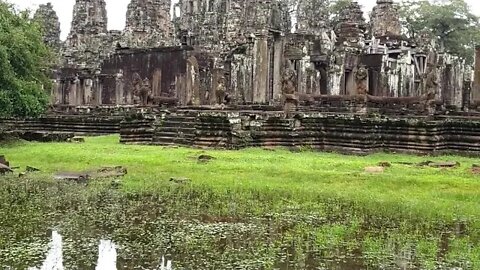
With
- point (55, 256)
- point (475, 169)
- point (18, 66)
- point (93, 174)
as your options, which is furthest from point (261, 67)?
point (55, 256)

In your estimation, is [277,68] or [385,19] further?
[385,19]

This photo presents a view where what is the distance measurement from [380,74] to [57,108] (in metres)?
15.5

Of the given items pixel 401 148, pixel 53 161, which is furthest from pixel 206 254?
pixel 401 148

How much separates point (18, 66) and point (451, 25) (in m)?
46.7

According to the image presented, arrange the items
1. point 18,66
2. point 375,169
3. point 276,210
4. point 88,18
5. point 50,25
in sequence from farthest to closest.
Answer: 1. point 50,25
2. point 88,18
3. point 18,66
4. point 375,169
5. point 276,210

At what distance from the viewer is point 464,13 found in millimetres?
59875

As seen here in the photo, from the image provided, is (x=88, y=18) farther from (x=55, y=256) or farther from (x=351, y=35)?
(x=55, y=256)

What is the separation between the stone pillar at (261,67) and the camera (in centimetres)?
2570

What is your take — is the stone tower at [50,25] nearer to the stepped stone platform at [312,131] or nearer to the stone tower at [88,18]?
the stone tower at [88,18]

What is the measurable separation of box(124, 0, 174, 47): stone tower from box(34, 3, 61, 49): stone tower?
4720mm

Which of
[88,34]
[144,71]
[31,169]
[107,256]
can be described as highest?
[88,34]

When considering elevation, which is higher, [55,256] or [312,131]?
[312,131]

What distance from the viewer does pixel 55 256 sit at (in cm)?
Result: 680

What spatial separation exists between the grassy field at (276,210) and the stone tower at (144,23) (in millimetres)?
25152
